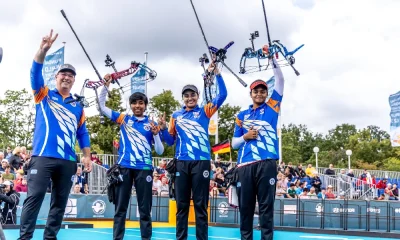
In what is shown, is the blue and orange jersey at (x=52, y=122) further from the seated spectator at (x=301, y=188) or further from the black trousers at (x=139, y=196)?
the seated spectator at (x=301, y=188)

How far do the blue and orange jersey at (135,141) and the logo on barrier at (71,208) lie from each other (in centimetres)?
983

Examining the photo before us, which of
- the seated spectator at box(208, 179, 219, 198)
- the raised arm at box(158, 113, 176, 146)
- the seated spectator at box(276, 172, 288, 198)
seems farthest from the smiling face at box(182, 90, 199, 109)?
the seated spectator at box(276, 172, 288, 198)

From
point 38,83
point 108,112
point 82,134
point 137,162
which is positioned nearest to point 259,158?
point 137,162

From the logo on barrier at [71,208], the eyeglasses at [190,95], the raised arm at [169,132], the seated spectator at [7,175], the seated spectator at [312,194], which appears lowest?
the logo on barrier at [71,208]

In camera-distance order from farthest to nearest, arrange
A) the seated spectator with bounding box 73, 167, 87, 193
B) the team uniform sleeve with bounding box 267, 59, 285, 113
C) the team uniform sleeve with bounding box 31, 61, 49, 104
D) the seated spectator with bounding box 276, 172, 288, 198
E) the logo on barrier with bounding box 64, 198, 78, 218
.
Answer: the seated spectator with bounding box 276, 172, 288, 198, the seated spectator with bounding box 73, 167, 87, 193, the logo on barrier with bounding box 64, 198, 78, 218, the team uniform sleeve with bounding box 267, 59, 285, 113, the team uniform sleeve with bounding box 31, 61, 49, 104

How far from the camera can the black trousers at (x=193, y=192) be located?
7.43 meters

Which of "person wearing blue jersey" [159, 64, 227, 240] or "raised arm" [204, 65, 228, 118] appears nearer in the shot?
"person wearing blue jersey" [159, 64, 227, 240]

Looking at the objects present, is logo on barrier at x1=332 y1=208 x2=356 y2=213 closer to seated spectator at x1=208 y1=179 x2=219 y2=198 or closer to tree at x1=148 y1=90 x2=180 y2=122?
seated spectator at x1=208 y1=179 x2=219 y2=198

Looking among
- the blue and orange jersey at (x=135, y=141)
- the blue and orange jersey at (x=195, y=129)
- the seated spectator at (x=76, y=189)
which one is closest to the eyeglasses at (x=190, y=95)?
the blue and orange jersey at (x=195, y=129)

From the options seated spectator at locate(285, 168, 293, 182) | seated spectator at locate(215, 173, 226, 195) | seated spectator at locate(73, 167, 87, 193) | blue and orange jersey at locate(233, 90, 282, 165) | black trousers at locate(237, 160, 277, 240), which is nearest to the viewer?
black trousers at locate(237, 160, 277, 240)

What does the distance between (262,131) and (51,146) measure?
8.35ft

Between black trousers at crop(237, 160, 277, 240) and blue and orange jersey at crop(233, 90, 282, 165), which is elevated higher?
blue and orange jersey at crop(233, 90, 282, 165)

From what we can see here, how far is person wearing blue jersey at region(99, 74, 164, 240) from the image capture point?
771 centimetres

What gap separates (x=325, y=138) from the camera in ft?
370
